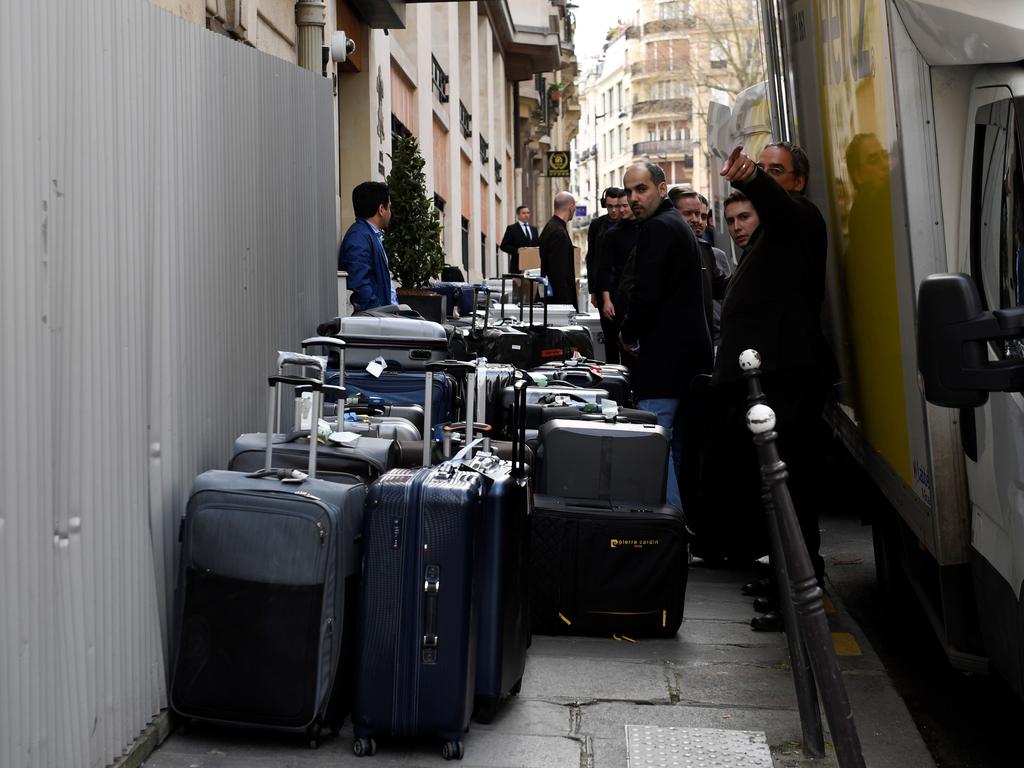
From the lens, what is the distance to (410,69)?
19000mm

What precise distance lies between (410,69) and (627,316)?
1208 cm

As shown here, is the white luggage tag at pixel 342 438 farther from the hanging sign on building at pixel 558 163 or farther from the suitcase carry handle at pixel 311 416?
the hanging sign on building at pixel 558 163

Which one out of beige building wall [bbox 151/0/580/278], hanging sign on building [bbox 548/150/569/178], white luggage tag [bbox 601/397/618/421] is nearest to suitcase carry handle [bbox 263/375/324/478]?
white luggage tag [bbox 601/397/618/421]

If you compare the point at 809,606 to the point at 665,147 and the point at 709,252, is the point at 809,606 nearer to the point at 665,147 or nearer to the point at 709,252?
the point at 709,252

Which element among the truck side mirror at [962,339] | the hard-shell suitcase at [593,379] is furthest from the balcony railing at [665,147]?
the truck side mirror at [962,339]

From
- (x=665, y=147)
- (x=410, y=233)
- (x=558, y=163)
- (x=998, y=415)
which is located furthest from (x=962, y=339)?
(x=665, y=147)

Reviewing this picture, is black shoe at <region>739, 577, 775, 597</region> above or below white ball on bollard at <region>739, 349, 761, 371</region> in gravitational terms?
below

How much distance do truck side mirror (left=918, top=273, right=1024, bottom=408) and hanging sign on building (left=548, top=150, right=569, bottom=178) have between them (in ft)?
138

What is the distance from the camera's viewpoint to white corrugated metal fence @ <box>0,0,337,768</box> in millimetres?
3604

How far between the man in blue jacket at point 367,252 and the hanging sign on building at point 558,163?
3641 cm

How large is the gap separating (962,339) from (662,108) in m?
116

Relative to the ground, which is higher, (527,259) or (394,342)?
(527,259)

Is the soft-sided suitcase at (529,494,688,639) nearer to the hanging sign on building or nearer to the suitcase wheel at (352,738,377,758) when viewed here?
the suitcase wheel at (352,738,377,758)

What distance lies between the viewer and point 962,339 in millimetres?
3432
